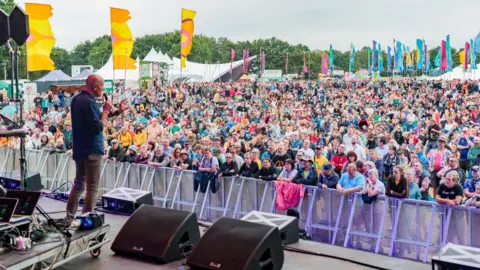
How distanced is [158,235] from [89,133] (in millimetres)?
1360

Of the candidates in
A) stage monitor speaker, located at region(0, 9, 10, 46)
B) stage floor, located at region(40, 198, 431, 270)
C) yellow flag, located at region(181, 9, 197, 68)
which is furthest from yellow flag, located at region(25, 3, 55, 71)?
stage floor, located at region(40, 198, 431, 270)

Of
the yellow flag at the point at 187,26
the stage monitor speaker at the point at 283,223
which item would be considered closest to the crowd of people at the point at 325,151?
the stage monitor speaker at the point at 283,223

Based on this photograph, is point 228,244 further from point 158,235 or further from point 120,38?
point 120,38

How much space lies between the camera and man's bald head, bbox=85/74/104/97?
6.07 m

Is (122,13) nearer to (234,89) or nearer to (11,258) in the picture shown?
(11,258)

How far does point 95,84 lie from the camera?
6.08m

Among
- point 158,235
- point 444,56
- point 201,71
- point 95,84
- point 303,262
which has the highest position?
point 444,56

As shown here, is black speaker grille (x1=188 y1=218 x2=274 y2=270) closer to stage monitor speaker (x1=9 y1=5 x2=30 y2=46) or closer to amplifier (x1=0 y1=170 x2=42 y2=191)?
stage monitor speaker (x1=9 y1=5 x2=30 y2=46)

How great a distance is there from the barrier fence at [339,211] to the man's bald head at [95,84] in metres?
→ 3.95

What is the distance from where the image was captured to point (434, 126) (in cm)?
1451

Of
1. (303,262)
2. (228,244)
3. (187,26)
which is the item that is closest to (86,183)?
(228,244)

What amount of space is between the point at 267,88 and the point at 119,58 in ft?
75.5

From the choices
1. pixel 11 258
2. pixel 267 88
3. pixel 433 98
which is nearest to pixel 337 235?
pixel 11 258

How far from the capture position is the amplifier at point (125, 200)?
29.7ft
